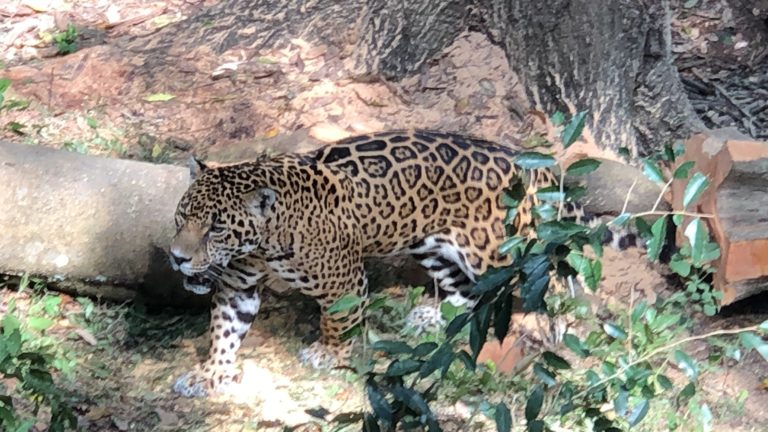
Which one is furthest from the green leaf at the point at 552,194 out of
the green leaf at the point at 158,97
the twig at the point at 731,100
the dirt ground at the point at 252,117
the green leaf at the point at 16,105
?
the twig at the point at 731,100

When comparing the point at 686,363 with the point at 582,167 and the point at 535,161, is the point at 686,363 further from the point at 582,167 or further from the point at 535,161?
the point at 535,161

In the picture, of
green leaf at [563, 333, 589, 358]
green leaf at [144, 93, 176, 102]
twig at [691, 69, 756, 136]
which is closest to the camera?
green leaf at [563, 333, 589, 358]

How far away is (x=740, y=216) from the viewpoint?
18.2 ft

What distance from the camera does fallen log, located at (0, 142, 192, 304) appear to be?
546cm

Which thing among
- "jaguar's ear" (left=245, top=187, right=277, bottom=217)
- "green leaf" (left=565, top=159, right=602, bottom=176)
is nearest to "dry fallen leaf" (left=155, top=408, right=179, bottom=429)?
"jaguar's ear" (left=245, top=187, right=277, bottom=217)

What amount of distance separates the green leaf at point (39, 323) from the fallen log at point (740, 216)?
3.59 metres

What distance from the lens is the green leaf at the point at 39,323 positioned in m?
5.39

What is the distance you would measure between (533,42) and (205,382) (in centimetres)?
325

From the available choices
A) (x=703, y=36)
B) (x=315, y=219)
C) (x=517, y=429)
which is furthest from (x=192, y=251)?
(x=703, y=36)

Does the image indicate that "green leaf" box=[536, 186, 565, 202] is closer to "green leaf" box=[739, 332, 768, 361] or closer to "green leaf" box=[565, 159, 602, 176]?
"green leaf" box=[565, 159, 602, 176]

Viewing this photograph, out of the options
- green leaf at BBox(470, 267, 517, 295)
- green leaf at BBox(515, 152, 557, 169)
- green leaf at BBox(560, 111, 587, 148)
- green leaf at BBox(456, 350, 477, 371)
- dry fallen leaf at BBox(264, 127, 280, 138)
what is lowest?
dry fallen leaf at BBox(264, 127, 280, 138)

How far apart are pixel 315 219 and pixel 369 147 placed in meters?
0.58

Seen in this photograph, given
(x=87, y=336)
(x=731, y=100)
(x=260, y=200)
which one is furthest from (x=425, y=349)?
(x=731, y=100)

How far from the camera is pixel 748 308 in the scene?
5914 millimetres
